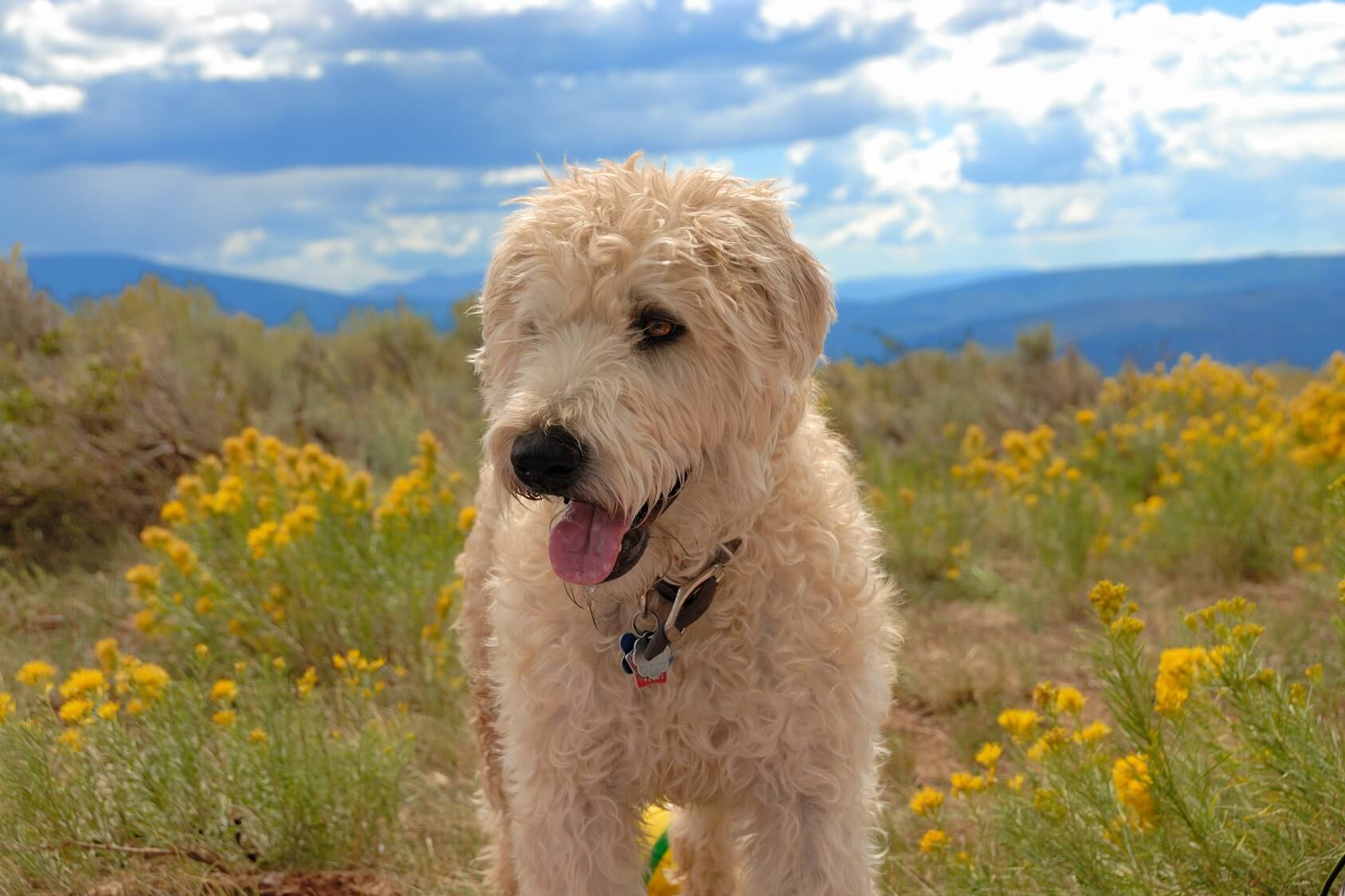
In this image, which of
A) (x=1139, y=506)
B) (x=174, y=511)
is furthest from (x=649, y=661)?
(x=1139, y=506)

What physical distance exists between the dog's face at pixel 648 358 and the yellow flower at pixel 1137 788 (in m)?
1.25

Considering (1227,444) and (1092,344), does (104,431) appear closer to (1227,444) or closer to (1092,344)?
(1227,444)

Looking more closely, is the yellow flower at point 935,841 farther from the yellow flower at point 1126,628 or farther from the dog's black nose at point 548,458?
the dog's black nose at point 548,458

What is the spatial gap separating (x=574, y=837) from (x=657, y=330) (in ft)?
4.24

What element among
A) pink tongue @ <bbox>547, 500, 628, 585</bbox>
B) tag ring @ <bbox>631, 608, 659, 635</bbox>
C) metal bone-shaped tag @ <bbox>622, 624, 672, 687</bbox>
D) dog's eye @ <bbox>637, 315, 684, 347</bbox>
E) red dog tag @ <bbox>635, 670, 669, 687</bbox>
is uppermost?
dog's eye @ <bbox>637, 315, 684, 347</bbox>

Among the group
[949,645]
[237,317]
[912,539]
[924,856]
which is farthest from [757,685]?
[237,317]

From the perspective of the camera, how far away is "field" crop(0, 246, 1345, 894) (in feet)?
10.5

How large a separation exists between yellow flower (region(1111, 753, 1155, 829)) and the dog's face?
1245 millimetres

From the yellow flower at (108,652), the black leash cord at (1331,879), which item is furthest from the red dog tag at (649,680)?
the yellow flower at (108,652)

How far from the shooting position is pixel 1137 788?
321cm

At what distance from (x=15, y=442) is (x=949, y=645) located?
6540 mm

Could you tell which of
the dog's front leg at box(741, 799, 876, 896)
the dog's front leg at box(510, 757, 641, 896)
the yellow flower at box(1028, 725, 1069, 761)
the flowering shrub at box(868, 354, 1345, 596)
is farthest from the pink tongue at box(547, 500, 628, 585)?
the flowering shrub at box(868, 354, 1345, 596)

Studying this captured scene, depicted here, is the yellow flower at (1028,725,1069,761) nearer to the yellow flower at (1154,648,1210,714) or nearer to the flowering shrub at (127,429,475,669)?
the yellow flower at (1154,648,1210,714)

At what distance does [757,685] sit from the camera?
3006 mm
